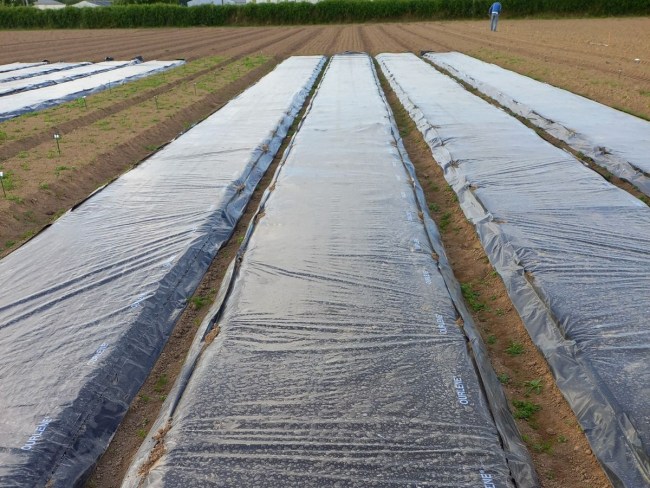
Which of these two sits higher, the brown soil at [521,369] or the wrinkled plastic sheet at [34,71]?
the wrinkled plastic sheet at [34,71]

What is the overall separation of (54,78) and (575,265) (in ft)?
A: 60.4

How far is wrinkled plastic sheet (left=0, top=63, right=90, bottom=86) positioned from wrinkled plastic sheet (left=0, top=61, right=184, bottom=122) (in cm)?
234

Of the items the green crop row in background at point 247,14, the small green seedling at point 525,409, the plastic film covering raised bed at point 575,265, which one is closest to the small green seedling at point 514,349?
the plastic film covering raised bed at point 575,265

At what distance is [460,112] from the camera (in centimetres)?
1027

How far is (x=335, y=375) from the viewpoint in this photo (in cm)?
344

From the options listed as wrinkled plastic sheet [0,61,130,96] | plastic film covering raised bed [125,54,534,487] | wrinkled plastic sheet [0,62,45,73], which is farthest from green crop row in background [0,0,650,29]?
plastic film covering raised bed [125,54,534,487]

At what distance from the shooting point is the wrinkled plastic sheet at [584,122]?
7.46 m

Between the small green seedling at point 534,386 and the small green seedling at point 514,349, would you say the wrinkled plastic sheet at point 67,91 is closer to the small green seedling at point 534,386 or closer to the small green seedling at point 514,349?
the small green seedling at point 514,349

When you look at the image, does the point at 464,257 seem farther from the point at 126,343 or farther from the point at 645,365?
the point at 126,343

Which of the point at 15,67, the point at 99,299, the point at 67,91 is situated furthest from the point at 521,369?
the point at 15,67

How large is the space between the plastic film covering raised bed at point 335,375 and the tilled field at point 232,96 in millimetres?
460

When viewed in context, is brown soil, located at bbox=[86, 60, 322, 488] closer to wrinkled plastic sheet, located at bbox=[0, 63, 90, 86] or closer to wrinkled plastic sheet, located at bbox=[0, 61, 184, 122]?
wrinkled plastic sheet, located at bbox=[0, 61, 184, 122]

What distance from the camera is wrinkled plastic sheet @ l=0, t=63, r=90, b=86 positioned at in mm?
17797

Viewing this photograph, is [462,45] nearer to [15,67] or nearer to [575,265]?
[15,67]
